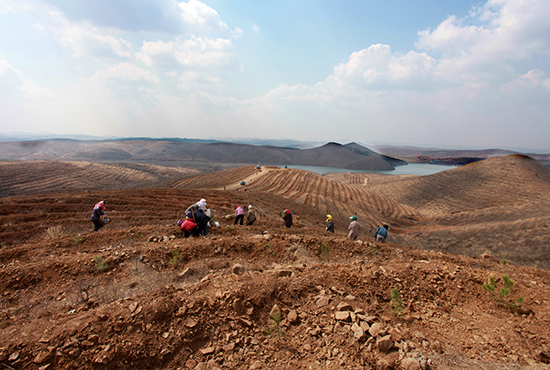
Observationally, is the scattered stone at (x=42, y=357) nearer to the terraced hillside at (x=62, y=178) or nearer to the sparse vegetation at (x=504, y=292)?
the sparse vegetation at (x=504, y=292)

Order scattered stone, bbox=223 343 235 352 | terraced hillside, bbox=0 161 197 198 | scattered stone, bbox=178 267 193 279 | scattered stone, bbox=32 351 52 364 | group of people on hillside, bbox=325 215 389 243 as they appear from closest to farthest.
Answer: scattered stone, bbox=32 351 52 364
scattered stone, bbox=223 343 235 352
scattered stone, bbox=178 267 193 279
group of people on hillside, bbox=325 215 389 243
terraced hillside, bbox=0 161 197 198

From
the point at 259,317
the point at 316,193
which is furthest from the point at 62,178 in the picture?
the point at 259,317

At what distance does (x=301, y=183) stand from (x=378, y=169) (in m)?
96.8

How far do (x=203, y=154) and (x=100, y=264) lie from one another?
146308 mm

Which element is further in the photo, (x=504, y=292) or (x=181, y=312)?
(x=504, y=292)

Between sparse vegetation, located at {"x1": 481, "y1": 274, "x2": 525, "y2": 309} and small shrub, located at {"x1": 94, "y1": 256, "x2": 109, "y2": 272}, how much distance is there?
812 centimetres

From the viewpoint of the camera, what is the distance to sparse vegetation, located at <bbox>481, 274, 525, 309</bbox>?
12.8ft

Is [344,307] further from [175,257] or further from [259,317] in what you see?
[175,257]

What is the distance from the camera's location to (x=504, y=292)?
3908 millimetres

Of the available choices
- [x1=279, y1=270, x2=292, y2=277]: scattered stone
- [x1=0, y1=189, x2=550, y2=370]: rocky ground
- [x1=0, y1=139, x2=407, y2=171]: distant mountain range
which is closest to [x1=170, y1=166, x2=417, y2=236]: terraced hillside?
[x1=0, y1=189, x2=550, y2=370]: rocky ground

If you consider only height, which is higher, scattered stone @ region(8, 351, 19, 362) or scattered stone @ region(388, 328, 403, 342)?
scattered stone @ region(388, 328, 403, 342)

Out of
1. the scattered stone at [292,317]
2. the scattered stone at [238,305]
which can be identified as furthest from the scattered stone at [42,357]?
the scattered stone at [292,317]

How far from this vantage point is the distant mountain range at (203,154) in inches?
4670

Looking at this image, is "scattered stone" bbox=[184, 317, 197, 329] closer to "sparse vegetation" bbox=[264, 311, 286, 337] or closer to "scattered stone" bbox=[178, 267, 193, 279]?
"sparse vegetation" bbox=[264, 311, 286, 337]
